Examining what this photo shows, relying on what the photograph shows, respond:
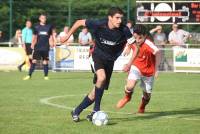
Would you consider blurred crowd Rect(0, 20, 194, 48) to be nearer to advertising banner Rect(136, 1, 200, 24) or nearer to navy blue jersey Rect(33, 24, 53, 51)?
advertising banner Rect(136, 1, 200, 24)

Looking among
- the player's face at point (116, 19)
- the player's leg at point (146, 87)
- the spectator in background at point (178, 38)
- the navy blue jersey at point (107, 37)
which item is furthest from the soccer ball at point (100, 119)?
the spectator in background at point (178, 38)

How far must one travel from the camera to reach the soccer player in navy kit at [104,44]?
33.6 feet

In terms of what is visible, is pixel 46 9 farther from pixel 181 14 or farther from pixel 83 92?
pixel 83 92

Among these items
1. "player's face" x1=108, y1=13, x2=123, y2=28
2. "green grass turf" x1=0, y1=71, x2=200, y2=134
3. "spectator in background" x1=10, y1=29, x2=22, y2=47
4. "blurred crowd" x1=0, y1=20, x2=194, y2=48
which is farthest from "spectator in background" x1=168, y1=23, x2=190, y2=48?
"player's face" x1=108, y1=13, x2=123, y2=28

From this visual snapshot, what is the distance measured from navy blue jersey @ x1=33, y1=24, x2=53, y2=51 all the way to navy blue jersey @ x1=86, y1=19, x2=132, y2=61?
1016 centimetres

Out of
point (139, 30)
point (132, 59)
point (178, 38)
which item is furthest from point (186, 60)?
point (132, 59)

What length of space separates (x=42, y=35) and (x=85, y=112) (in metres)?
Answer: 9.14

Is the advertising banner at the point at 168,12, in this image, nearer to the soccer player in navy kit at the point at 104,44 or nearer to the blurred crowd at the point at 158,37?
the blurred crowd at the point at 158,37

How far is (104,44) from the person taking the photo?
10.4 metres

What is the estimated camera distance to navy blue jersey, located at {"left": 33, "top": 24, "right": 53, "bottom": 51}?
20.5m

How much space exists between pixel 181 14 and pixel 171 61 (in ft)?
9.12

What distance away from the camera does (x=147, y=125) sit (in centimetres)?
1007

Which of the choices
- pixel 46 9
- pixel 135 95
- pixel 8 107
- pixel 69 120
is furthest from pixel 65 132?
pixel 46 9

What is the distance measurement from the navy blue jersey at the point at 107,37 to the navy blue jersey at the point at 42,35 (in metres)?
10.2
